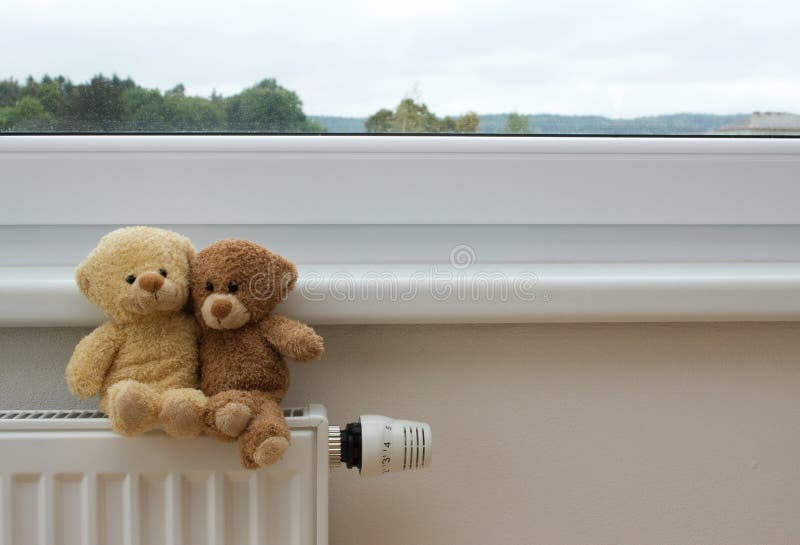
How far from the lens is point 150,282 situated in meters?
0.54

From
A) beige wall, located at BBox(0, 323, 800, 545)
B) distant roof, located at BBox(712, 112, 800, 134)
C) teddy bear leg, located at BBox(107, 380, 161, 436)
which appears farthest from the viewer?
distant roof, located at BBox(712, 112, 800, 134)

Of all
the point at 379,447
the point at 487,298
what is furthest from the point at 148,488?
the point at 487,298

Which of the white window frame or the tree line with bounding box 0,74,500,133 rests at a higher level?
the tree line with bounding box 0,74,500,133

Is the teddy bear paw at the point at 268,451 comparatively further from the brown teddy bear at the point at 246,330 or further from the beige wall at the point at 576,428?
the beige wall at the point at 576,428

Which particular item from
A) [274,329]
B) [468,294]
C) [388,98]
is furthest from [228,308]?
[388,98]

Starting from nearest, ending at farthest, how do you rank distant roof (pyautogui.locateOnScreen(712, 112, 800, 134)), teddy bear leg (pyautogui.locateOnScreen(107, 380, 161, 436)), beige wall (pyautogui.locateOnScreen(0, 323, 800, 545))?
teddy bear leg (pyautogui.locateOnScreen(107, 380, 161, 436)), beige wall (pyautogui.locateOnScreen(0, 323, 800, 545)), distant roof (pyautogui.locateOnScreen(712, 112, 800, 134))

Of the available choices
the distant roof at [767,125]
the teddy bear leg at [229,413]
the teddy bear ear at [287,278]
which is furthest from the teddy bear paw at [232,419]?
the distant roof at [767,125]

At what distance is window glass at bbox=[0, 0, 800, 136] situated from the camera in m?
0.73

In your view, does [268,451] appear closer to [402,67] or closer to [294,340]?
[294,340]

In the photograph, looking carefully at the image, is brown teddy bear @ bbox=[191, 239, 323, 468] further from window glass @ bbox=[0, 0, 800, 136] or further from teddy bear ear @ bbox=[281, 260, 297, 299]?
window glass @ bbox=[0, 0, 800, 136]

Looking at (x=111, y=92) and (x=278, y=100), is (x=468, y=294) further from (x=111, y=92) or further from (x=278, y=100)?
(x=111, y=92)

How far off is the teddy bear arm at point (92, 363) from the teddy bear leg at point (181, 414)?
0.22 feet

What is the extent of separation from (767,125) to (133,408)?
712 mm

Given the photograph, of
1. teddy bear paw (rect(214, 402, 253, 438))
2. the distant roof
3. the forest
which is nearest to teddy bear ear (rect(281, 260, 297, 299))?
teddy bear paw (rect(214, 402, 253, 438))
